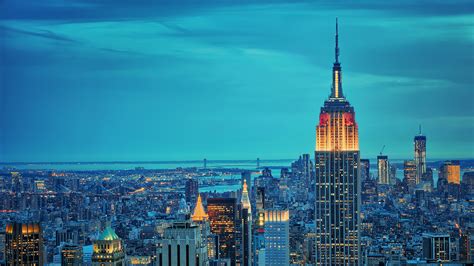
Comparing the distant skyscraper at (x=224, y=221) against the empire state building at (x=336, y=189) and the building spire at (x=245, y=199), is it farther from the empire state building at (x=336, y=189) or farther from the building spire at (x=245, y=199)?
the empire state building at (x=336, y=189)

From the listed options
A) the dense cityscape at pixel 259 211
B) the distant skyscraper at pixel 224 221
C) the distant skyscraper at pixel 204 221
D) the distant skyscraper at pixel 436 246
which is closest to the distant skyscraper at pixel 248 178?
the dense cityscape at pixel 259 211

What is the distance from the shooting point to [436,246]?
15281 mm

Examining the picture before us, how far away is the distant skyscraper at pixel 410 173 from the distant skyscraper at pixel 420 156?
83 mm

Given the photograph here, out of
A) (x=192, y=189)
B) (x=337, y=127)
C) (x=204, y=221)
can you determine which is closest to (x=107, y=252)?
(x=204, y=221)

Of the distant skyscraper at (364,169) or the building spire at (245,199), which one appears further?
the building spire at (245,199)

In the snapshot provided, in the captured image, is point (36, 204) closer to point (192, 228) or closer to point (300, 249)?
point (192, 228)

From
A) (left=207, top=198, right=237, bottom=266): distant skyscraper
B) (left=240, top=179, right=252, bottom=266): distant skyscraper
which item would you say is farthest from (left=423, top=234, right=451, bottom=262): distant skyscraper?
(left=240, top=179, right=252, bottom=266): distant skyscraper

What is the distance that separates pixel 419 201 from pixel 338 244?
2855mm

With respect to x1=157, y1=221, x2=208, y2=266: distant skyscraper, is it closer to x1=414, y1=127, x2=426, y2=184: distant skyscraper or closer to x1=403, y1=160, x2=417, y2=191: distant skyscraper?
x1=414, y1=127, x2=426, y2=184: distant skyscraper

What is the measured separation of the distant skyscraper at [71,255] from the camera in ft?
45.3

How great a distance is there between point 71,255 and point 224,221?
6015 mm

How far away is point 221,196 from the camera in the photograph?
2045 cm

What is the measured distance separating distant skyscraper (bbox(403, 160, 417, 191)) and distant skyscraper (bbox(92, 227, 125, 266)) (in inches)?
232

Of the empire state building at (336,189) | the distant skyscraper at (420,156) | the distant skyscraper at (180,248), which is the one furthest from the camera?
the empire state building at (336,189)
